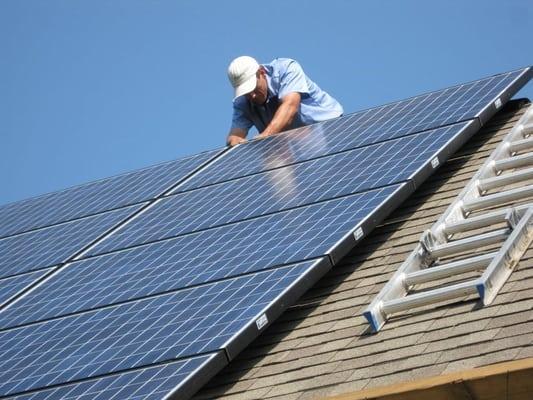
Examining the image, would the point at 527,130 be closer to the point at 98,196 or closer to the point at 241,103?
the point at 241,103

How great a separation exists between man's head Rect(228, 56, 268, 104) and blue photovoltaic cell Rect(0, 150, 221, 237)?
29.8 inches

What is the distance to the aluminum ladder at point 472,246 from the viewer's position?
8.45 metres

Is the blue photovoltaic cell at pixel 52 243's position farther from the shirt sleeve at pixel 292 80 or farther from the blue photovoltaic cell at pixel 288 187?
the shirt sleeve at pixel 292 80

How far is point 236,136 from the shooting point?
14523mm

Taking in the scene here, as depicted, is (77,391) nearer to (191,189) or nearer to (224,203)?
(224,203)

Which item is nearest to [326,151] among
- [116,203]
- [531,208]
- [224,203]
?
[224,203]

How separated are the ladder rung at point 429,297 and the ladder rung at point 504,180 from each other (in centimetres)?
175

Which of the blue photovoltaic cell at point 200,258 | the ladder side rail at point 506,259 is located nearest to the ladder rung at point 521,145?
the blue photovoltaic cell at point 200,258

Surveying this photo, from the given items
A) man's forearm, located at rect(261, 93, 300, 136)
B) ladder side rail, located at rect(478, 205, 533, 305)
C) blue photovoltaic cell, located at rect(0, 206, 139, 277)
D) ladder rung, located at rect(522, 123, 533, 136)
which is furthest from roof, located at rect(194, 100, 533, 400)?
man's forearm, located at rect(261, 93, 300, 136)

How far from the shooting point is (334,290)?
9641 mm

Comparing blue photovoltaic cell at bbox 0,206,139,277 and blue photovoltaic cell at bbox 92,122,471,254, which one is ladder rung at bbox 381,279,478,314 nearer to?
blue photovoltaic cell at bbox 92,122,471,254

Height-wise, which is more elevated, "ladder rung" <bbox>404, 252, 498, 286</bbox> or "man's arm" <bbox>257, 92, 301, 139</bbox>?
"man's arm" <bbox>257, 92, 301, 139</bbox>

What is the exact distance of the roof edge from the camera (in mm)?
6754

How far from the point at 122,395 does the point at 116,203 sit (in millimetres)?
5426
